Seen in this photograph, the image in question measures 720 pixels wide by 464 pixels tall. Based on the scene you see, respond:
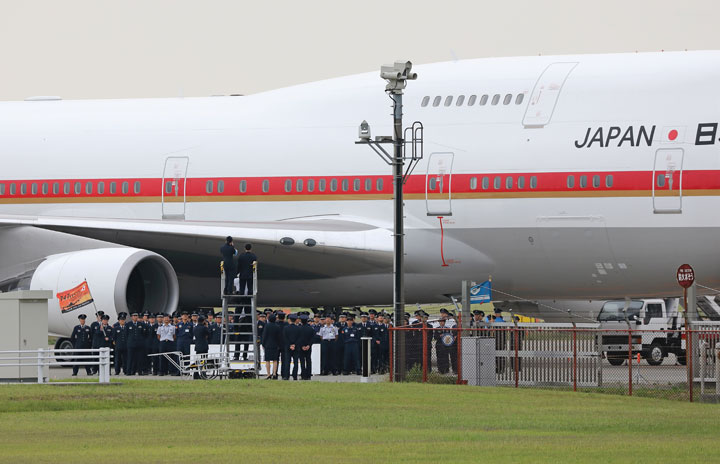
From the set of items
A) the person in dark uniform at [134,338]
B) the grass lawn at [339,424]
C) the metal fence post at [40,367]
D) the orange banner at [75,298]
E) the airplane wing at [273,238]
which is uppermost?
the airplane wing at [273,238]

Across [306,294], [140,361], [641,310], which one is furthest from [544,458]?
[641,310]

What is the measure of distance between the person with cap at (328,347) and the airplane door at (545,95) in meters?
5.16

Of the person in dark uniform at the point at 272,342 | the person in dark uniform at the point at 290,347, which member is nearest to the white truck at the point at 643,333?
the person in dark uniform at the point at 290,347

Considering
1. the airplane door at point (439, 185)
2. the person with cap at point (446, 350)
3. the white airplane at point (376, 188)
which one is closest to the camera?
the person with cap at point (446, 350)

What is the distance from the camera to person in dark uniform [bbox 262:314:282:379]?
24.6m

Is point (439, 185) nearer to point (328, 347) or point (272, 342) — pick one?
point (328, 347)

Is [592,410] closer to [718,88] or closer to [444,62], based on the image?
[718,88]

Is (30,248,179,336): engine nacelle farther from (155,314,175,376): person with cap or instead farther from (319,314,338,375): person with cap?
(319,314,338,375): person with cap

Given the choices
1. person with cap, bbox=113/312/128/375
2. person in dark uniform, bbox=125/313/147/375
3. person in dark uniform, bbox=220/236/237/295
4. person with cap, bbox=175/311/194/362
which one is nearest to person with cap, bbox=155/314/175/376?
person with cap, bbox=175/311/194/362

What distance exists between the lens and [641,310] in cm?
3478

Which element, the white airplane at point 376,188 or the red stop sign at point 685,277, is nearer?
the red stop sign at point 685,277

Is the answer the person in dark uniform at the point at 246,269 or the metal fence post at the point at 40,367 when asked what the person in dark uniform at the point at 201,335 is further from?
the metal fence post at the point at 40,367

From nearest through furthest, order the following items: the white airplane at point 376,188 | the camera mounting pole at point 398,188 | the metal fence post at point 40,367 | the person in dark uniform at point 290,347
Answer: the metal fence post at point 40,367 → the camera mounting pole at point 398,188 → the person in dark uniform at point 290,347 → the white airplane at point 376,188

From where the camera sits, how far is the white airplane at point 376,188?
81.7 ft
